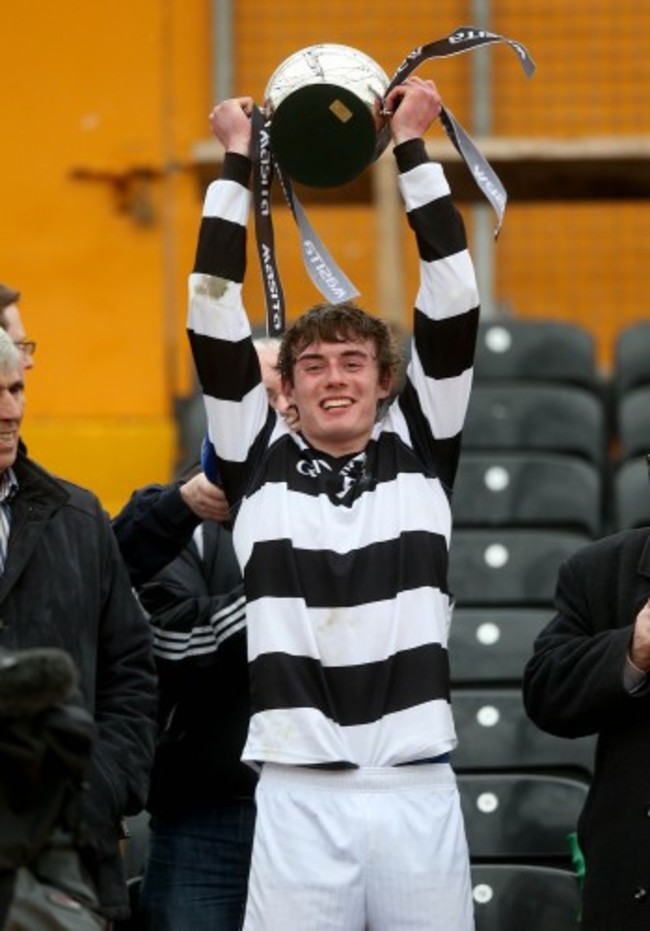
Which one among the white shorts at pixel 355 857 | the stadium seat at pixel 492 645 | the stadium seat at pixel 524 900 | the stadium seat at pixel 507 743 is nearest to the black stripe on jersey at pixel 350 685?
the white shorts at pixel 355 857

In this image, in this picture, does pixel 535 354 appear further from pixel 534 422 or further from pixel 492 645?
pixel 492 645

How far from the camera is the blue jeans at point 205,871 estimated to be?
5.19m

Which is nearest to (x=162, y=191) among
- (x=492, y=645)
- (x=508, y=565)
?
(x=508, y=565)

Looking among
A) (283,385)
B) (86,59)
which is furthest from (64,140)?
(283,385)

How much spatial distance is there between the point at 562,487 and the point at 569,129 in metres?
2.17

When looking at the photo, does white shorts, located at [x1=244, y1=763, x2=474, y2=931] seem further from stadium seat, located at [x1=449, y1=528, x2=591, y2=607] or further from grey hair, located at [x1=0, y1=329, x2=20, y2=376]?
stadium seat, located at [x1=449, y1=528, x2=591, y2=607]

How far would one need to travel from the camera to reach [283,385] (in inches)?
199

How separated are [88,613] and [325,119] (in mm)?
1046

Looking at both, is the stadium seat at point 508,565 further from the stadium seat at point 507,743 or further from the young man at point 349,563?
the young man at point 349,563

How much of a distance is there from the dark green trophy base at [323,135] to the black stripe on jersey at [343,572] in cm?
72

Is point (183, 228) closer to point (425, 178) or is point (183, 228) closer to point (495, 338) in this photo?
point (495, 338)

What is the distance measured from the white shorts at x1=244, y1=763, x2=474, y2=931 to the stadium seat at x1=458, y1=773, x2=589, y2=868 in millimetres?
1244

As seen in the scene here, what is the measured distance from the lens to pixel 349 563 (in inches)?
188

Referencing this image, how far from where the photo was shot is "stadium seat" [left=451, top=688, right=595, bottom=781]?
6.35 metres
